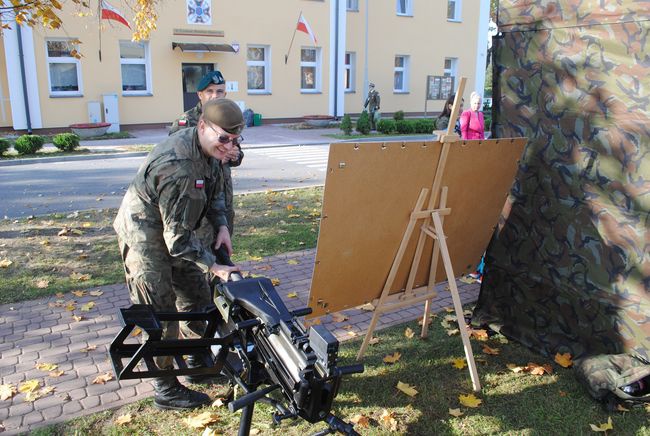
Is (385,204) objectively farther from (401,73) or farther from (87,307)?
(401,73)

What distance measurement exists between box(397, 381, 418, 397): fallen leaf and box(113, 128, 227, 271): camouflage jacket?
1.61m

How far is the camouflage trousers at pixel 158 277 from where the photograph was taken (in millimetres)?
3121

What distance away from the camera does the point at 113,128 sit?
63.8ft

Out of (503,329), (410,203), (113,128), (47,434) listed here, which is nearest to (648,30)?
(410,203)

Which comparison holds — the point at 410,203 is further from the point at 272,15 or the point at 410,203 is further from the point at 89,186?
the point at 272,15

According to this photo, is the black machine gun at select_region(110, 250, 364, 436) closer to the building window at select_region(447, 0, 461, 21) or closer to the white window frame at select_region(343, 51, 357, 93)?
the white window frame at select_region(343, 51, 357, 93)

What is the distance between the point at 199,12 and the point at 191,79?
8.57 ft

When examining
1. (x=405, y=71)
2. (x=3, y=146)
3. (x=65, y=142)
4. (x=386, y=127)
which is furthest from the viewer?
(x=405, y=71)

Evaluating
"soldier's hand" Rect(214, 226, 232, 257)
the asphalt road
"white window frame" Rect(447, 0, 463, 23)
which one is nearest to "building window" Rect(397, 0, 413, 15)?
"white window frame" Rect(447, 0, 463, 23)

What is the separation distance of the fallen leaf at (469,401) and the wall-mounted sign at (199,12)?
65.8 feet

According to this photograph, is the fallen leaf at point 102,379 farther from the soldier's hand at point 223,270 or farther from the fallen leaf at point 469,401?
the fallen leaf at point 469,401

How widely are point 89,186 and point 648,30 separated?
989cm

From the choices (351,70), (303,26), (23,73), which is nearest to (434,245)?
(23,73)

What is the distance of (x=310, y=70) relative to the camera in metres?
24.2
